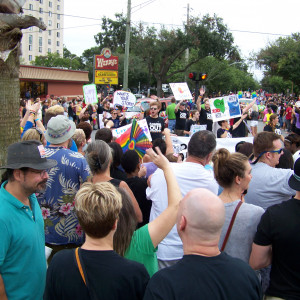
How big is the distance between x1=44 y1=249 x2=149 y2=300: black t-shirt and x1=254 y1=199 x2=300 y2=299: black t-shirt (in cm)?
100

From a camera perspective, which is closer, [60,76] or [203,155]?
[203,155]

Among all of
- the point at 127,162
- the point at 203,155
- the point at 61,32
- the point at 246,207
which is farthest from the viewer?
the point at 61,32

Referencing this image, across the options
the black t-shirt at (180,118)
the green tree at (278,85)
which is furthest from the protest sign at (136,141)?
the green tree at (278,85)

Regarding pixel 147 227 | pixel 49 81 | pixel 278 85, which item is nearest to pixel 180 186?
pixel 147 227

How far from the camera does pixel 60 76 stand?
42.1 meters

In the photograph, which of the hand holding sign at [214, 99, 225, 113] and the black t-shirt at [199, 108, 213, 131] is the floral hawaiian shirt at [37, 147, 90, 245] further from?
the black t-shirt at [199, 108, 213, 131]

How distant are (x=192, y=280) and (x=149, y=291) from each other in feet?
0.70

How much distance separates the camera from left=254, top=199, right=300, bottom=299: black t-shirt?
232 centimetres

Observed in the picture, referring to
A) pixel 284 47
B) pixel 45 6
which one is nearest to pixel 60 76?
pixel 284 47

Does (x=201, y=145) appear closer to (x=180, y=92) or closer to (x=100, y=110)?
(x=180, y=92)

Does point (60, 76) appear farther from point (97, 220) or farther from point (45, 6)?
point (45, 6)

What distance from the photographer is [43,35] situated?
106188 millimetres

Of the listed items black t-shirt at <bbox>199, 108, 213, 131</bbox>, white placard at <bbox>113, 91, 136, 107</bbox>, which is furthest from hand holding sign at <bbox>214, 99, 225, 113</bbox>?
white placard at <bbox>113, 91, 136, 107</bbox>

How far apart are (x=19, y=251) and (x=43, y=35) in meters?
114
